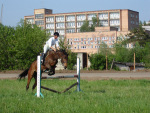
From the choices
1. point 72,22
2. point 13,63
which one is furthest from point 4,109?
point 72,22

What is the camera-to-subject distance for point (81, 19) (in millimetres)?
145375

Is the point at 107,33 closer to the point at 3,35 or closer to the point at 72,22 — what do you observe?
the point at 72,22

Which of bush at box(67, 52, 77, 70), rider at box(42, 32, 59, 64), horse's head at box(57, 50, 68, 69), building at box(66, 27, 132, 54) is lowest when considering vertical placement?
bush at box(67, 52, 77, 70)

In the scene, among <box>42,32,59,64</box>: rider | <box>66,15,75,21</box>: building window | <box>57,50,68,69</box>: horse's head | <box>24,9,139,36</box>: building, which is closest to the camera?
<box>57,50,68,69</box>: horse's head

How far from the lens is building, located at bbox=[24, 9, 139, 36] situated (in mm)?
135375

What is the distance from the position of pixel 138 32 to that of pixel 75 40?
120 ft

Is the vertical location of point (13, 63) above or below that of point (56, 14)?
below

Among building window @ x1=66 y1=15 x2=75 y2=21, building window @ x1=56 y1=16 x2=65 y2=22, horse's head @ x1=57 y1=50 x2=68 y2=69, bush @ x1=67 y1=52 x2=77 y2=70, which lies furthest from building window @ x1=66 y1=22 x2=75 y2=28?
horse's head @ x1=57 y1=50 x2=68 y2=69

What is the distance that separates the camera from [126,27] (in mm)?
135125

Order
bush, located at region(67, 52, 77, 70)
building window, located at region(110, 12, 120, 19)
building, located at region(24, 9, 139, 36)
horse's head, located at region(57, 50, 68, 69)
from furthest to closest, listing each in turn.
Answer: building window, located at region(110, 12, 120, 19), building, located at region(24, 9, 139, 36), bush, located at region(67, 52, 77, 70), horse's head, located at region(57, 50, 68, 69)

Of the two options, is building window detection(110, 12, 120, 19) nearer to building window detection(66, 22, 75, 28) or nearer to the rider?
building window detection(66, 22, 75, 28)

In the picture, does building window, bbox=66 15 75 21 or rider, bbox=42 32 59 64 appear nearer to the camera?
rider, bbox=42 32 59 64

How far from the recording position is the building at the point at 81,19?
444ft

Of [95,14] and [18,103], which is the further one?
[95,14]
